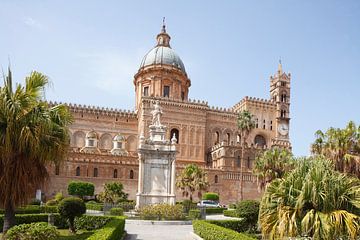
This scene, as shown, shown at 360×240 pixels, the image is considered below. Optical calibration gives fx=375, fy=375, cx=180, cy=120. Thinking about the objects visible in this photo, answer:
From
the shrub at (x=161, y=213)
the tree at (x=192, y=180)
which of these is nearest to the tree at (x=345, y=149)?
the shrub at (x=161, y=213)

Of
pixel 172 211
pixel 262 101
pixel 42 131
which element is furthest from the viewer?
pixel 262 101

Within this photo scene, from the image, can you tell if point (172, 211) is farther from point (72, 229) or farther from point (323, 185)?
point (323, 185)

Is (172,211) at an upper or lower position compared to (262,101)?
lower

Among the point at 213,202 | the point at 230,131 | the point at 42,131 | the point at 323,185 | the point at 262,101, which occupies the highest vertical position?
the point at 262,101

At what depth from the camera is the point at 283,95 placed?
64.2 meters

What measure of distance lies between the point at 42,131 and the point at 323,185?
9.14m

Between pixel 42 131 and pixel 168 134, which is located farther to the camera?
pixel 168 134

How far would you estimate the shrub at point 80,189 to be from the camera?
39.7 m

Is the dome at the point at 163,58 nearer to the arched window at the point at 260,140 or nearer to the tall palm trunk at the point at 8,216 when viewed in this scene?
the arched window at the point at 260,140

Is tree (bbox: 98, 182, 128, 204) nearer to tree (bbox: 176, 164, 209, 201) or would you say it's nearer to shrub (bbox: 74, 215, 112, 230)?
tree (bbox: 176, 164, 209, 201)

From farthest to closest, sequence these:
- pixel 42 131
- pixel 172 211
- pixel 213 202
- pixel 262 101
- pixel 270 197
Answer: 1. pixel 262 101
2. pixel 213 202
3. pixel 172 211
4. pixel 42 131
5. pixel 270 197

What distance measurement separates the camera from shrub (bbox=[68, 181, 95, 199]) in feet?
130

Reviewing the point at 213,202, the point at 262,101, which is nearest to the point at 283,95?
the point at 262,101

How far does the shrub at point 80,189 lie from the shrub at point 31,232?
28860 millimetres
